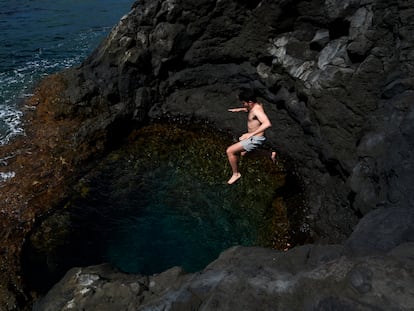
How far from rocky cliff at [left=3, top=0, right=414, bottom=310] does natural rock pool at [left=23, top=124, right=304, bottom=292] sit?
87cm

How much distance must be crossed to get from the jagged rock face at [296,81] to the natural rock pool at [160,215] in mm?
1328

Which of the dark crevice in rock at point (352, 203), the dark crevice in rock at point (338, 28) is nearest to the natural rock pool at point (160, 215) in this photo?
the dark crevice in rock at point (352, 203)

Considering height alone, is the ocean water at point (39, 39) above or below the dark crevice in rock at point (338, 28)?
below

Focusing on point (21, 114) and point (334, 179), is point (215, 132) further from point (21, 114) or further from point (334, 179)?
point (21, 114)

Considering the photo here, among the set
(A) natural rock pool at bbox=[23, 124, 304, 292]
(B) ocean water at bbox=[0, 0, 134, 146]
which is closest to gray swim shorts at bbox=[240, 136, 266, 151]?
(A) natural rock pool at bbox=[23, 124, 304, 292]

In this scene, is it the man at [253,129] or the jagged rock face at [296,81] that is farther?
the man at [253,129]

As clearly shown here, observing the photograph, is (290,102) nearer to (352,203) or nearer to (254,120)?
(254,120)

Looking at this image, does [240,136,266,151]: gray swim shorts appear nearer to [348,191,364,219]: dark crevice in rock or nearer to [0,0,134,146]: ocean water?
[348,191,364,219]: dark crevice in rock

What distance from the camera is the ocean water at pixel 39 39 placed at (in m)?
17.5

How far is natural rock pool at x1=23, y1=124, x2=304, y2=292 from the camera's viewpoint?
9492 mm

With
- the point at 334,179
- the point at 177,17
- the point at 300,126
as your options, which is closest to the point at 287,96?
the point at 300,126

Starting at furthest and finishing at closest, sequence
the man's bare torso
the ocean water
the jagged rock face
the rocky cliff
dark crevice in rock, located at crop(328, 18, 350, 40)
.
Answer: the ocean water → dark crevice in rock, located at crop(328, 18, 350, 40) → the man's bare torso → the jagged rock face → the rocky cliff

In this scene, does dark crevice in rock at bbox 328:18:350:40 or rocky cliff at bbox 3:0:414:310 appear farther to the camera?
dark crevice in rock at bbox 328:18:350:40

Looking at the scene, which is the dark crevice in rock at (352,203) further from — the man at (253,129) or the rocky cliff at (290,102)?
the man at (253,129)
